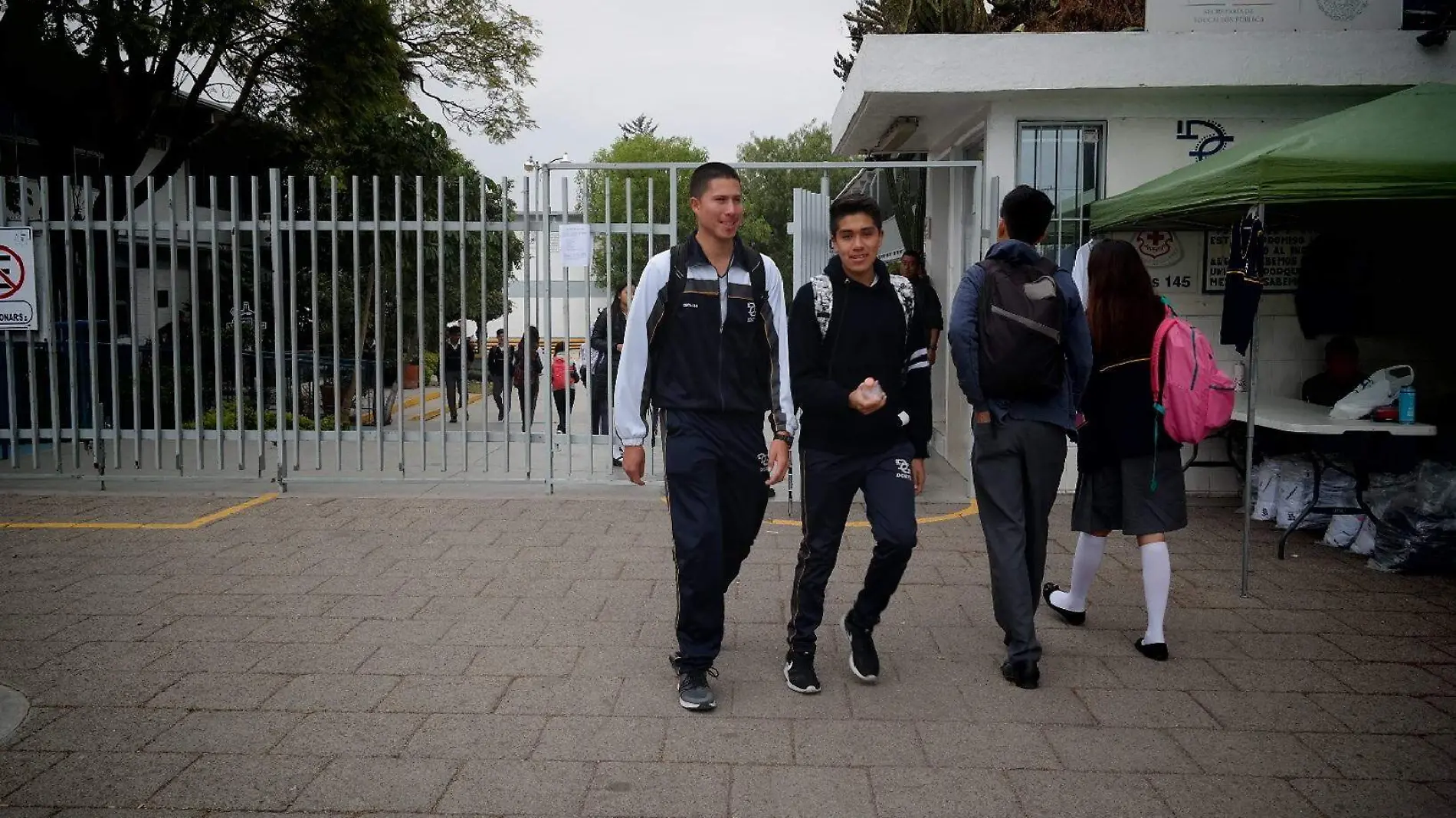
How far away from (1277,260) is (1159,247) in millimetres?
866

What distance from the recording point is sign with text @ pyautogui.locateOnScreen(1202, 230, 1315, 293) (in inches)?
349

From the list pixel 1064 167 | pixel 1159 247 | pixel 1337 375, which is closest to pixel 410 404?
pixel 1064 167

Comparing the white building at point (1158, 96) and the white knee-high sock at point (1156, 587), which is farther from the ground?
the white building at point (1158, 96)

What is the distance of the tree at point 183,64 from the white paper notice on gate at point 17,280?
15.8 feet

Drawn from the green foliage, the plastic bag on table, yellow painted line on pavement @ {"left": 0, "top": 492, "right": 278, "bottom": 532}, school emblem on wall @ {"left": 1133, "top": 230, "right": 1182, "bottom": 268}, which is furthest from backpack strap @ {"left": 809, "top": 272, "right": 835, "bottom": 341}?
the green foliage

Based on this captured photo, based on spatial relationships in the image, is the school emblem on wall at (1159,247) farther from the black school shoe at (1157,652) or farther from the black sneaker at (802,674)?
the black sneaker at (802,674)

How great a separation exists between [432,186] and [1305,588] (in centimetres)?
1295

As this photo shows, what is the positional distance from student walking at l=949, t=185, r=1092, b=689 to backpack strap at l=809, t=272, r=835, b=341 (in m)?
0.53

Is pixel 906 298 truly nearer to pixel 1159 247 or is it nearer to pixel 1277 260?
pixel 1159 247

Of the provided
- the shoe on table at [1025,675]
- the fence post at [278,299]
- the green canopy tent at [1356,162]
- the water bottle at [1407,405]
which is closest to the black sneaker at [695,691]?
the shoe on table at [1025,675]

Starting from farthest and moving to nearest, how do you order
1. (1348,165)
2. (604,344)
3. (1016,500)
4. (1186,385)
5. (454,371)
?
1. (454,371)
2. (604,344)
3. (1348,165)
4. (1186,385)
5. (1016,500)

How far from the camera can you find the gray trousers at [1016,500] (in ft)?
15.1

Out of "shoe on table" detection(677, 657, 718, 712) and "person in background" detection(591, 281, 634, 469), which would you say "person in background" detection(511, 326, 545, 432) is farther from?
"shoe on table" detection(677, 657, 718, 712)

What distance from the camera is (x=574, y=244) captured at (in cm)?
862
